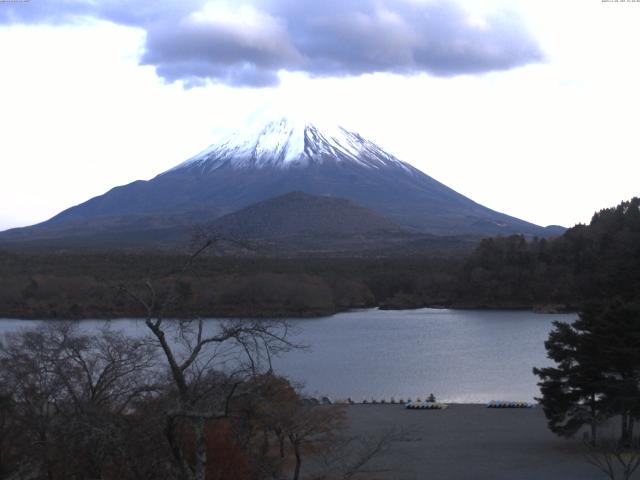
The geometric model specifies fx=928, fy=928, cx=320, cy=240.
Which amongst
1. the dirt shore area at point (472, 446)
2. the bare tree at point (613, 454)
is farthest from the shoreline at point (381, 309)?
the bare tree at point (613, 454)

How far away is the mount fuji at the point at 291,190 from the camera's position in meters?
113

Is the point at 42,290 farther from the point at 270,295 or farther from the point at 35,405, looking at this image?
the point at 35,405

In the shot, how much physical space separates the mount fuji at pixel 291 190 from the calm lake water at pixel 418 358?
6500 centimetres

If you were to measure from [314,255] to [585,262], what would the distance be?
2939cm

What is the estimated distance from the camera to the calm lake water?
23641 mm

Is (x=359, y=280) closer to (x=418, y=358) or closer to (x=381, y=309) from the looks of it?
(x=381, y=309)

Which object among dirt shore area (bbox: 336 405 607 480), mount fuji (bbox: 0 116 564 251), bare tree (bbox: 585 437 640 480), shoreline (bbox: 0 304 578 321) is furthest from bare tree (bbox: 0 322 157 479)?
mount fuji (bbox: 0 116 564 251)

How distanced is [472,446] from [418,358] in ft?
45.6

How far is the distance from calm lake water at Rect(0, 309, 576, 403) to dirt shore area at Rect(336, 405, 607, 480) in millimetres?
2363

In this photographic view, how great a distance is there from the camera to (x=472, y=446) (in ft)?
51.8

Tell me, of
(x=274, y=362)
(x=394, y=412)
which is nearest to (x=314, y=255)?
(x=274, y=362)

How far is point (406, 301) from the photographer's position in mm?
56406

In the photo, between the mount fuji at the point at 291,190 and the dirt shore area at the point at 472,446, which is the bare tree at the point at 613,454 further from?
the mount fuji at the point at 291,190

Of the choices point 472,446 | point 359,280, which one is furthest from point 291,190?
point 472,446
